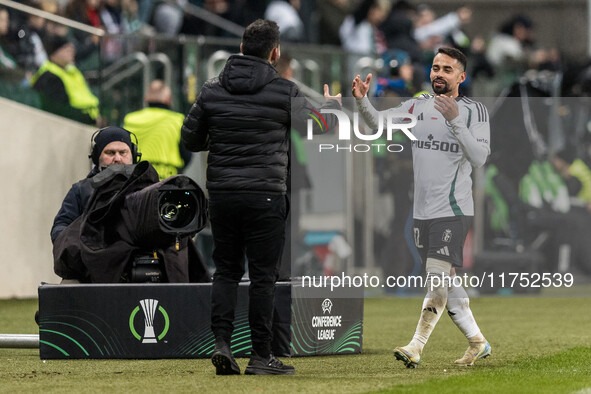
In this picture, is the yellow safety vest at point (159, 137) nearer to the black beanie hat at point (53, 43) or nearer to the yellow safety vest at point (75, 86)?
the yellow safety vest at point (75, 86)

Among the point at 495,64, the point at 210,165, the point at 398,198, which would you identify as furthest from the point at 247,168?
the point at 495,64

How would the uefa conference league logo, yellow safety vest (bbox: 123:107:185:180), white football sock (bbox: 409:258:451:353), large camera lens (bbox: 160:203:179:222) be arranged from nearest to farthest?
white football sock (bbox: 409:258:451:353) → large camera lens (bbox: 160:203:179:222) → the uefa conference league logo → yellow safety vest (bbox: 123:107:185:180)

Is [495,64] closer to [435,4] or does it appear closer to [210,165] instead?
[435,4]

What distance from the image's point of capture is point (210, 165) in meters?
7.55

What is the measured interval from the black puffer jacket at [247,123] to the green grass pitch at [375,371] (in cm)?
114

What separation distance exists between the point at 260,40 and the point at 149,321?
2.13 m

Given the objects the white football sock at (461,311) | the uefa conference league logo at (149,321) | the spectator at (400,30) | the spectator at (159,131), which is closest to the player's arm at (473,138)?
the white football sock at (461,311)

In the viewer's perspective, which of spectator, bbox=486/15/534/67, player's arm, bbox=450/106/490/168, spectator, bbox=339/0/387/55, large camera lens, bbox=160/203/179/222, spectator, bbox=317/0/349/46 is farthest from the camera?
spectator, bbox=486/15/534/67

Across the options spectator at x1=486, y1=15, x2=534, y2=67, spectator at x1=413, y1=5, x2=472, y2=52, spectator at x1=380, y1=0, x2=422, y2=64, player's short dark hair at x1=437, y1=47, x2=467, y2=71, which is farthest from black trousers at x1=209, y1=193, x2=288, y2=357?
spectator at x1=486, y1=15, x2=534, y2=67

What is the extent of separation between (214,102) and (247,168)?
440 millimetres

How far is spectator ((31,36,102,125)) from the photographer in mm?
13766

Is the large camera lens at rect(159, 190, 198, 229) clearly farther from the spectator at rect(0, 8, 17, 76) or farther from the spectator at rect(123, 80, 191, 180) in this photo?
the spectator at rect(0, 8, 17, 76)

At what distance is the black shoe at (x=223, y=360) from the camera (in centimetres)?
744

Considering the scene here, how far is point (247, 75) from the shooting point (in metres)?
7.47
